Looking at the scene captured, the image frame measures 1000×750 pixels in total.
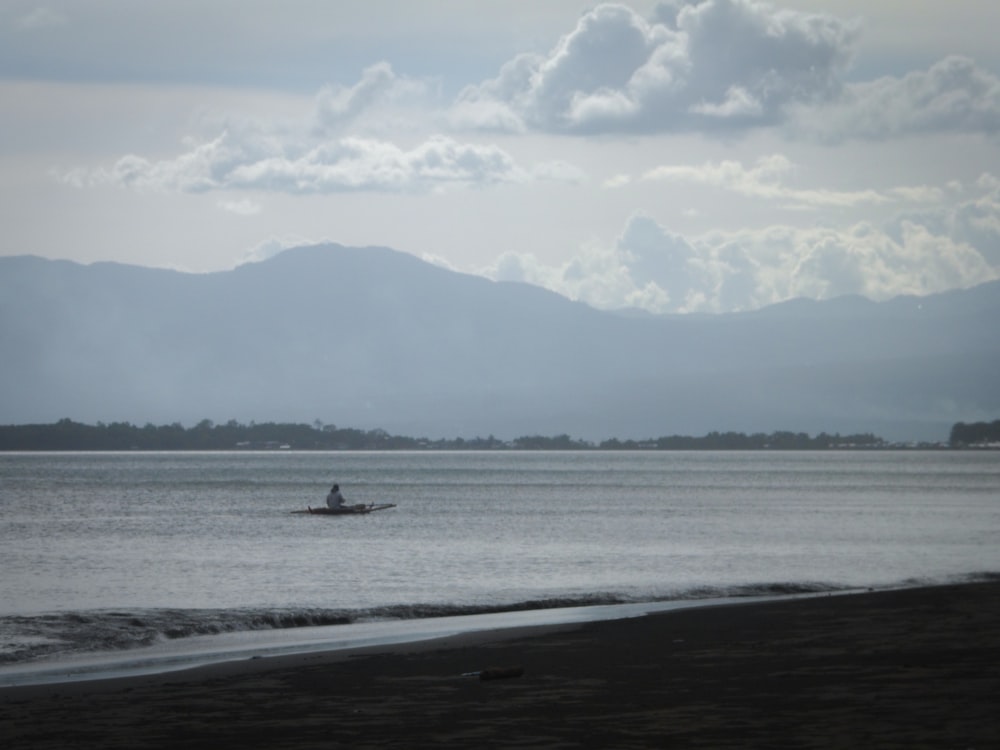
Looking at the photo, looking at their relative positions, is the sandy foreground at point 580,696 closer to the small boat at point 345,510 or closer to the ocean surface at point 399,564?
the ocean surface at point 399,564

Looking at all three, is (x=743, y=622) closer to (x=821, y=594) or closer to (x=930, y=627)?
(x=930, y=627)

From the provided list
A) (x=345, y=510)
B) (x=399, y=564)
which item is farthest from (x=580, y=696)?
(x=345, y=510)

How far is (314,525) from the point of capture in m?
77.6

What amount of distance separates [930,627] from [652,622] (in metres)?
6.32

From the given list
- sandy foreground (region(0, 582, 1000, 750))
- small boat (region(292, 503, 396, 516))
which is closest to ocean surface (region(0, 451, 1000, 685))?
small boat (region(292, 503, 396, 516))

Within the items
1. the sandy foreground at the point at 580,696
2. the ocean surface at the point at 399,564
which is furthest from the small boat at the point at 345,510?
the sandy foreground at the point at 580,696

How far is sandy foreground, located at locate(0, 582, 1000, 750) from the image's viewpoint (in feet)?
54.1

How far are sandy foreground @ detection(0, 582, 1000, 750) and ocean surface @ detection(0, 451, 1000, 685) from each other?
4.05 m

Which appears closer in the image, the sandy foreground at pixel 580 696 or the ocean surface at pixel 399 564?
the sandy foreground at pixel 580 696

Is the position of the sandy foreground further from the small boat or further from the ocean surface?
the small boat

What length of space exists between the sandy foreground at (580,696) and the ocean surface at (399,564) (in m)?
4.05

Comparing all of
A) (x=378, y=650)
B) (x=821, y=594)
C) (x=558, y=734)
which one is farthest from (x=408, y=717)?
(x=821, y=594)

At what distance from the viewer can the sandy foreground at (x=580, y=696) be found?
54.1ft

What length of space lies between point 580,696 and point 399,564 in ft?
106
